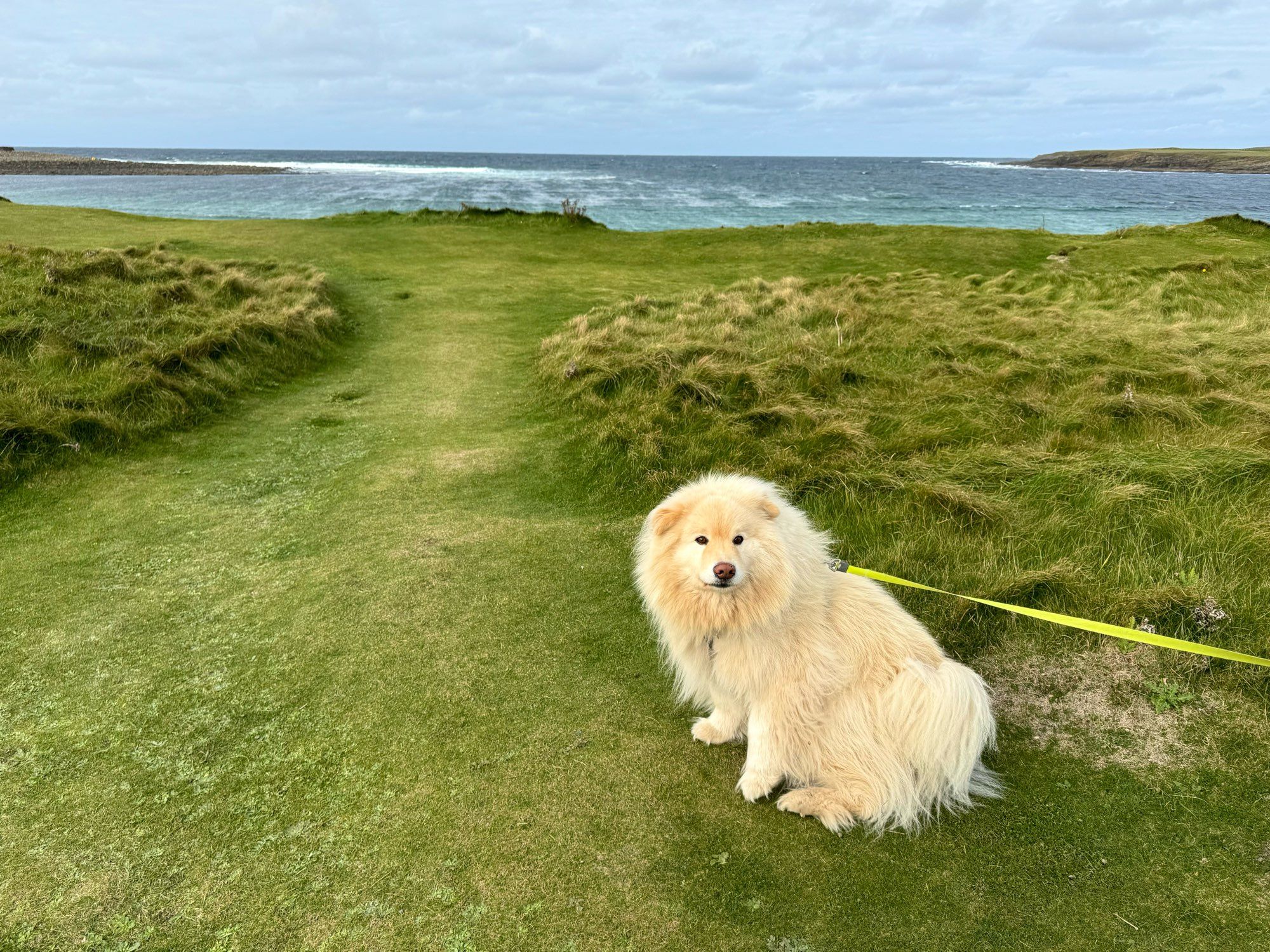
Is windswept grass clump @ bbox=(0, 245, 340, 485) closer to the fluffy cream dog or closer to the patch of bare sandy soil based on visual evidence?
the fluffy cream dog

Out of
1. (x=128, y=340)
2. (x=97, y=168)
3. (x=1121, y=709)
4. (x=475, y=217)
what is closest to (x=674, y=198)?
(x=475, y=217)

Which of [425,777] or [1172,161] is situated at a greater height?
[1172,161]

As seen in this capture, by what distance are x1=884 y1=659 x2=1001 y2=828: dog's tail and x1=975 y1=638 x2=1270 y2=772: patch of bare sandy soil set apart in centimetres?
69

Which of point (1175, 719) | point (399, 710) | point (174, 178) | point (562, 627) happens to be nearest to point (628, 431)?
point (562, 627)

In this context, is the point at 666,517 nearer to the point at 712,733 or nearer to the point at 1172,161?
the point at 712,733

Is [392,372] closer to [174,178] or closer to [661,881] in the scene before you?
[661,881]

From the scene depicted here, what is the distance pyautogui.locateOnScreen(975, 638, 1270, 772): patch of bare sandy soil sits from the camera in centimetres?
283

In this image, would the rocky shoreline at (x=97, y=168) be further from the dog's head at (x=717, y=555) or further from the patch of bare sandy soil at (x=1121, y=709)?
the patch of bare sandy soil at (x=1121, y=709)

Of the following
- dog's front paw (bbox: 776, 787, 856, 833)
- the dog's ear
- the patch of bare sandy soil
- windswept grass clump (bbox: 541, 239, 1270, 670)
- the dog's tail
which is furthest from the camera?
windswept grass clump (bbox: 541, 239, 1270, 670)

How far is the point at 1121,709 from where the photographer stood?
305 cm

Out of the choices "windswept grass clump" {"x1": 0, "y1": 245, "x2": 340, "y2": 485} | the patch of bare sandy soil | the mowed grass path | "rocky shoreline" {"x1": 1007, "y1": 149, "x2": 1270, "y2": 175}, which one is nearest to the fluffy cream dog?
the mowed grass path

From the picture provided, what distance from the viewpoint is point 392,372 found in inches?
340

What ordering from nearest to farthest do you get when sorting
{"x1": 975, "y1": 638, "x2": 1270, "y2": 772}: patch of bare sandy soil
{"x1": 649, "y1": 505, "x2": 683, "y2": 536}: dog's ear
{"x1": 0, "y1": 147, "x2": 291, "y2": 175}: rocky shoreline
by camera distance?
{"x1": 649, "y1": 505, "x2": 683, "y2": 536}: dog's ear
{"x1": 975, "y1": 638, "x2": 1270, "y2": 772}: patch of bare sandy soil
{"x1": 0, "y1": 147, "x2": 291, "y2": 175}: rocky shoreline

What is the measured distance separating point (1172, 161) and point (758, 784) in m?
184
